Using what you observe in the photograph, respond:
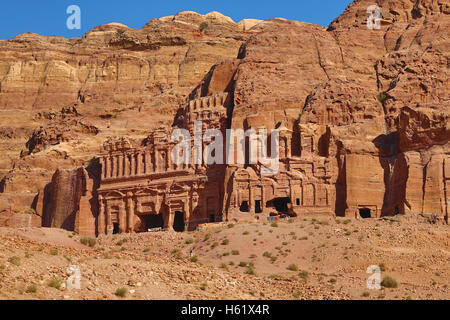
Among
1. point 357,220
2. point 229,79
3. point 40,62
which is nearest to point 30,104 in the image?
point 40,62

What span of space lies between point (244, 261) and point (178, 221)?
22.8 metres

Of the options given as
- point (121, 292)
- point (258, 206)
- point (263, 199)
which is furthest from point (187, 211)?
point (121, 292)

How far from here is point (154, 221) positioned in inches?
3056

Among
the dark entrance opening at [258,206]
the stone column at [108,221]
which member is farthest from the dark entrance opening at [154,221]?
the dark entrance opening at [258,206]

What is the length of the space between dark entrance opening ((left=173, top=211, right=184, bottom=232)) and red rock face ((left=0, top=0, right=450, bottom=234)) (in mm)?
5500

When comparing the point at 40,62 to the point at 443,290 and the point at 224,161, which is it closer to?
the point at 224,161

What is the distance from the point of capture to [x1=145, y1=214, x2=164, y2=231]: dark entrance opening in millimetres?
76875

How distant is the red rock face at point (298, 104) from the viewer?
216 feet

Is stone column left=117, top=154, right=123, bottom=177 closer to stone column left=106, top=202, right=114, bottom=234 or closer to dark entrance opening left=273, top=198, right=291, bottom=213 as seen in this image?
stone column left=106, top=202, right=114, bottom=234

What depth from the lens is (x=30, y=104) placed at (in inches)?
4245

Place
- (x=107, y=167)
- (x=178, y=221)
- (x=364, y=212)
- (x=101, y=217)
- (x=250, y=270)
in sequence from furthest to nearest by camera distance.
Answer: (x=107, y=167)
(x=178, y=221)
(x=101, y=217)
(x=364, y=212)
(x=250, y=270)

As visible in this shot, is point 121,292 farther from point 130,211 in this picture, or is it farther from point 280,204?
point 130,211

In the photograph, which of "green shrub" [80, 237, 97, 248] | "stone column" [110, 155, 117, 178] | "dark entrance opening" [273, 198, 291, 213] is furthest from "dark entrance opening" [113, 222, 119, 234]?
"dark entrance opening" [273, 198, 291, 213]

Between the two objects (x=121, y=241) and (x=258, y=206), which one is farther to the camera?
(x=258, y=206)
